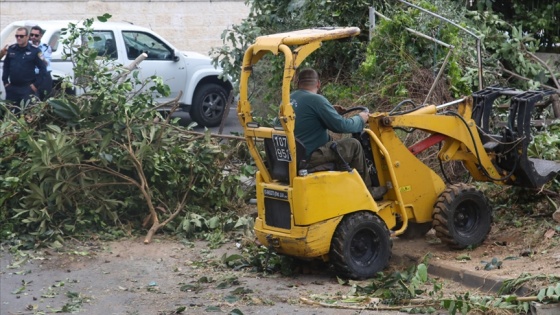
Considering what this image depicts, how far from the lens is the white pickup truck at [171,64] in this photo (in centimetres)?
1748

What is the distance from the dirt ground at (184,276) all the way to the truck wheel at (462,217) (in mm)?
135

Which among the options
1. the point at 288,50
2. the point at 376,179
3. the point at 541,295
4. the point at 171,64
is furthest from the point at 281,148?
the point at 171,64

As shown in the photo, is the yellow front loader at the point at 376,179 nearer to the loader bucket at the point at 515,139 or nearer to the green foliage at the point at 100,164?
the loader bucket at the point at 515,139

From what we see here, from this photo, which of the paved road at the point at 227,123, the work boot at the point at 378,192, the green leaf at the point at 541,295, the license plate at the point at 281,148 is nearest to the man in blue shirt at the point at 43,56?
the paved road at the point at 227,123

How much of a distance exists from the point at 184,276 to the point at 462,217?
2.71 metres

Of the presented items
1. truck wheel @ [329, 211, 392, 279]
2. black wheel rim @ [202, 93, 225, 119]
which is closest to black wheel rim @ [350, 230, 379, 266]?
truck wheel @ [329, 211, 392, 279]

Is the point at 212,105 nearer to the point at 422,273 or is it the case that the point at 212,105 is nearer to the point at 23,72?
the point at 23,72

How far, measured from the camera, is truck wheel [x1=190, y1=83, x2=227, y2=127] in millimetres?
18500

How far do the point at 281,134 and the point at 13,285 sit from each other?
2.97 m

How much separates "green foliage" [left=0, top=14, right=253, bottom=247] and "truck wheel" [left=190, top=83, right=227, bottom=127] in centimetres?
662

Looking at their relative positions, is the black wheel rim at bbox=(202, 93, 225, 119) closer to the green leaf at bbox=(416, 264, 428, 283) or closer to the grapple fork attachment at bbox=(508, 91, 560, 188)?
the grapple fork attachment at bbox=(508, 91, 560, 188)

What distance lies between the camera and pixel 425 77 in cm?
1227

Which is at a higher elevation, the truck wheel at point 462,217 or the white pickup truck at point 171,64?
the white pickup truck at point 171,64

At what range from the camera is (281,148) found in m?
8.78
